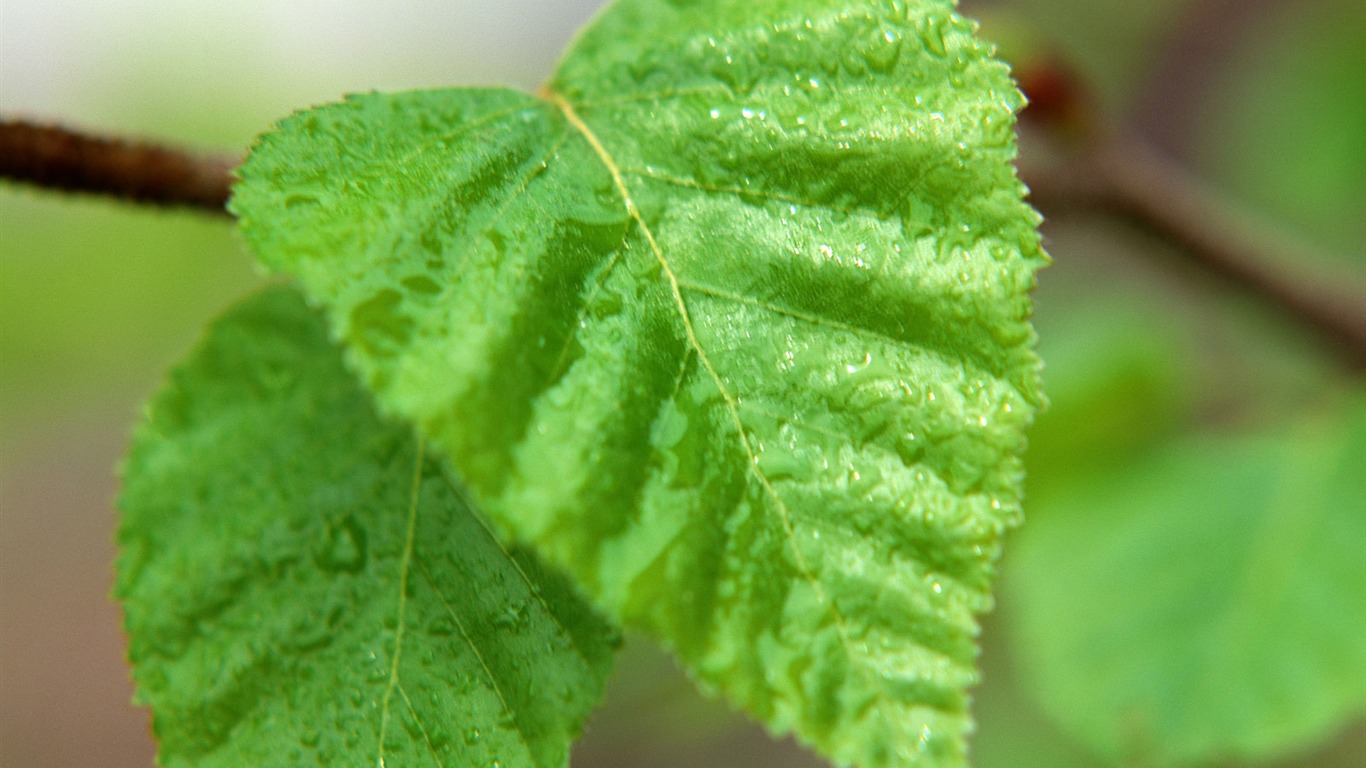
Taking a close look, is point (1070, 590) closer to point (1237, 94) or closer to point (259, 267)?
point (259, 267)

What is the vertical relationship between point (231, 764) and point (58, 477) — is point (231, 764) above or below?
above

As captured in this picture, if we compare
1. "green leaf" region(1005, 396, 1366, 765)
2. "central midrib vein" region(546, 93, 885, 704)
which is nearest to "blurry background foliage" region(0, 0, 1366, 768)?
"green leaf" region(1005, 396, 1366, 765)

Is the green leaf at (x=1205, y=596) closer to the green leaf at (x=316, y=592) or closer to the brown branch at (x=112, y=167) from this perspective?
the green leaf at (x=316, y=592)

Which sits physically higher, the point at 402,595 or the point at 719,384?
the point at 719,384

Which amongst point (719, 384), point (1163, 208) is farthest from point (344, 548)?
point (1163, 208)

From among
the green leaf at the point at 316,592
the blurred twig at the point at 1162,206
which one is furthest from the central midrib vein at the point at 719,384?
the blurred twig at the point at 1162,206

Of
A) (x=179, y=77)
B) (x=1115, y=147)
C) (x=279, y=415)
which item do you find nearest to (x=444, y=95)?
(x=279, y=415)

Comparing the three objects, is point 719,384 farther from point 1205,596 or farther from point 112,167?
point 1205,596

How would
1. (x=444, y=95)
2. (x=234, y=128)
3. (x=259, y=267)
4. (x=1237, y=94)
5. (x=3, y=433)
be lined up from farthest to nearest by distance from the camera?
(x=3, y=433), (x=234, y=128), (x=1237, y=94), (x=444, y=95), (x=259, y=267)
